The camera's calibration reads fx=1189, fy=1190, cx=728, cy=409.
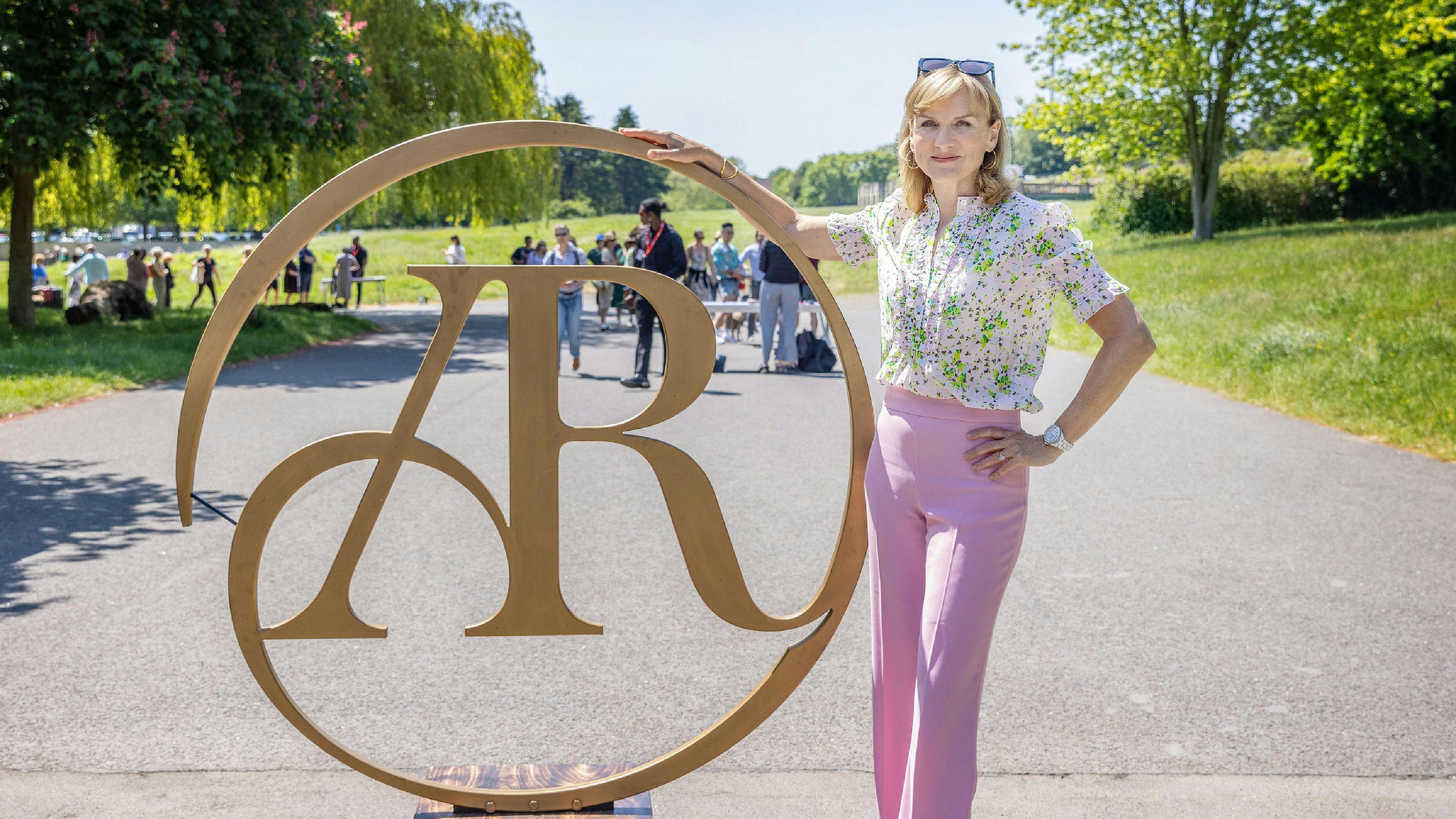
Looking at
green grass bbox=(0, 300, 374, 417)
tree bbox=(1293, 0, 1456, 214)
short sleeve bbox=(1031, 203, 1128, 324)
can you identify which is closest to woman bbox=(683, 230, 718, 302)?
green grass bbox=(0, 300, 374, 417)

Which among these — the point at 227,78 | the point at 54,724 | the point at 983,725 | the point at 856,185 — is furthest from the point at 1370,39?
the point at 856,185

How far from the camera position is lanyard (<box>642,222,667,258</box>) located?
462 inches

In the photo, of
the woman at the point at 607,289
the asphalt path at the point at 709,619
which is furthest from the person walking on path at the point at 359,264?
the asphalt path at the point at 709,619

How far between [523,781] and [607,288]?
18881mm

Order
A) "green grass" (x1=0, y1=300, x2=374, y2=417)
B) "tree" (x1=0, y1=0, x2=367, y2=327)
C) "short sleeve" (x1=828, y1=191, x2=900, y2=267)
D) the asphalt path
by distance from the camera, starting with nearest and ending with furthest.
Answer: "short sleeve" (x1=828, y1=191, x2=900, y2=267) < the asphalt path < "green grass" (x1=0, y1=300, x2=374, y2=417) < "tree" (x1=0, y1=0, x2=367, y2=327)

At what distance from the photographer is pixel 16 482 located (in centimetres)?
781

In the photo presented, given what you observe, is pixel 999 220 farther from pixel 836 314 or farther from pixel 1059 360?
pixel 1059 360

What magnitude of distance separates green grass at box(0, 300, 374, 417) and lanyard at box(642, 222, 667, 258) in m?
5.70

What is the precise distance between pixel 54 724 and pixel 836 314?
2944mm

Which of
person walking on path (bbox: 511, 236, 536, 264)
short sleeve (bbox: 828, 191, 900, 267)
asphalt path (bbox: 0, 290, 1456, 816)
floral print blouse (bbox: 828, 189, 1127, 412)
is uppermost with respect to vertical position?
person walking on path (bbox: 511, 236, 536, 264)

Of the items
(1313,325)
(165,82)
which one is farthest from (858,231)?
(1313,325)

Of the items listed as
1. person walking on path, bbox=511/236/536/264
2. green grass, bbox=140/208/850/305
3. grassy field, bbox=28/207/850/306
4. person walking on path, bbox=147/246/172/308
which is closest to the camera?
person walking on path, bbox=511/236/536/264

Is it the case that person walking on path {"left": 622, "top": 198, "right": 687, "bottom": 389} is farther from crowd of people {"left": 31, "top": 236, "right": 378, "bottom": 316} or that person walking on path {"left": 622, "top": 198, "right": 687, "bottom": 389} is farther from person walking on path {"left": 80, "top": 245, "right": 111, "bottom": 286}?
person walking on path {"left": 80, "top": 245, "right": 111, "bottom": 286}

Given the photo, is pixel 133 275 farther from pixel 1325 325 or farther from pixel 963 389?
pixel 963 389
